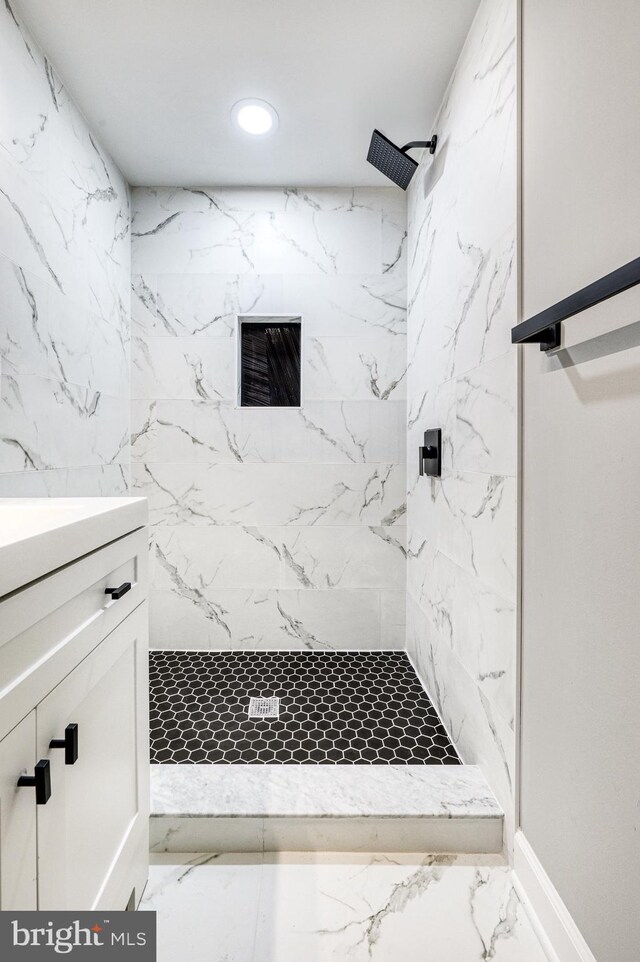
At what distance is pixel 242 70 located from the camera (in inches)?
65.2

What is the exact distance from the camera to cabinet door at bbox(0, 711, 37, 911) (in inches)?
22.7

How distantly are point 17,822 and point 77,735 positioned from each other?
0.15 meters

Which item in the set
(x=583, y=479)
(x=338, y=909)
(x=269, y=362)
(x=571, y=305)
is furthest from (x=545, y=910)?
(x=269, y=362)

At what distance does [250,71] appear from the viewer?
1.66 meters

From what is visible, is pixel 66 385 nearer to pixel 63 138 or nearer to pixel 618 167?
pixel 63 138

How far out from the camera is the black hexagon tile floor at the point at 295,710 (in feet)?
5.07

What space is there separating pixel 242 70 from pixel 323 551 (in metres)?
1.91

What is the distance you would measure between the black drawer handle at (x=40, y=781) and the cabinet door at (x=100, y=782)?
2cm

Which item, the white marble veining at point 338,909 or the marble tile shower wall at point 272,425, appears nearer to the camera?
the white marble veining at point 338,909

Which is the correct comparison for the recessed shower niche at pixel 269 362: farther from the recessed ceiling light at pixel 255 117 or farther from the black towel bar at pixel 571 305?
the black towel bar at pixel 571 305

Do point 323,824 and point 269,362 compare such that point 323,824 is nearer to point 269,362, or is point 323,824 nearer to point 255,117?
point 269,362

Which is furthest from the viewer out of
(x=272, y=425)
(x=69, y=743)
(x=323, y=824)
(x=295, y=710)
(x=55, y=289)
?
(x=272, y=425)

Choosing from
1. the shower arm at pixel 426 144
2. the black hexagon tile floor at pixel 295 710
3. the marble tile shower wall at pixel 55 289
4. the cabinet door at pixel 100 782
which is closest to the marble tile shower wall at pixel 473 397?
the shower arm at pixel 426 144

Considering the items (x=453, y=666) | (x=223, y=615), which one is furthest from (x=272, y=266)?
(x=453, y=666)
